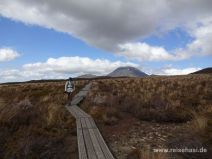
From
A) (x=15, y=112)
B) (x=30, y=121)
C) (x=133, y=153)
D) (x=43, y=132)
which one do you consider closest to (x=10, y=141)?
(x=43, y=132)

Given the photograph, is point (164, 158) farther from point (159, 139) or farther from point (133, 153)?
point (159, 139)

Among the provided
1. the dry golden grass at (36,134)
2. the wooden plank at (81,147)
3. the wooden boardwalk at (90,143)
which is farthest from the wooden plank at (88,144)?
the dry golden grass at (36,134)

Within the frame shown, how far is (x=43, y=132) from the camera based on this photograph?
1135 centimetres

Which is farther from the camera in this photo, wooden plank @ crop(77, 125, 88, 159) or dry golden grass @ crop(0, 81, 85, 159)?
dry golden grass @ crop(0, 81, 85, 159)

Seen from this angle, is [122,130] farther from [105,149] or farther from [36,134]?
[36,134]

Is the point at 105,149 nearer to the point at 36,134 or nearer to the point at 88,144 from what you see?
the point at 88,144

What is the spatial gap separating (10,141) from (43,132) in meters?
1.33

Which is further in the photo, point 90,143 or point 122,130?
point 122,130

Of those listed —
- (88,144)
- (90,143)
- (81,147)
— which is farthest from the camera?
(90,143)

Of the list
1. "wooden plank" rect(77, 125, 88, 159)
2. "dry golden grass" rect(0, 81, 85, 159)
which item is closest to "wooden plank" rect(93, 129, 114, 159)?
"wooden plank" rect(77, 125, 88, 159)

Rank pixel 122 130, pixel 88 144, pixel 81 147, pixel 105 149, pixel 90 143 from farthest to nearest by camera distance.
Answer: pixel 122 130 → pixel 90 143 → pixel 88 144 → pixel 81 147 → pixel 105 149

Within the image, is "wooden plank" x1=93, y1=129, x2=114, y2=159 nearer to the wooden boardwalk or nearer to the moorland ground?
the wooden boardwalk

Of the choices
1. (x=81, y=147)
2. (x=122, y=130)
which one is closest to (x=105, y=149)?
(x=81, y=147)

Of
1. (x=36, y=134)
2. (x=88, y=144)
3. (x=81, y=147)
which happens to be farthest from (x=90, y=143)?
(x=36, y=134)
